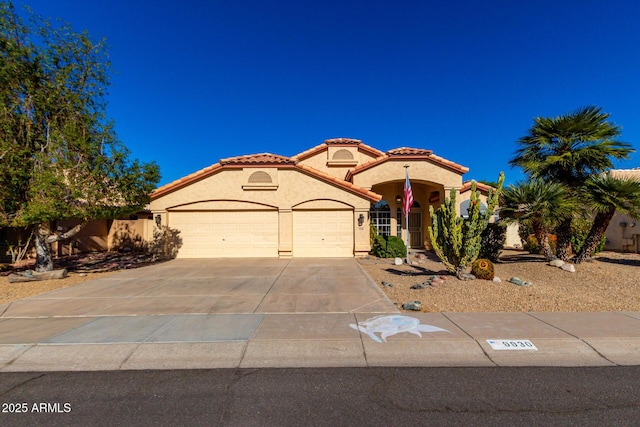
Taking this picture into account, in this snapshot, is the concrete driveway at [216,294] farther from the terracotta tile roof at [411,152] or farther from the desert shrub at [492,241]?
the terracotta tile roof at [411,152]

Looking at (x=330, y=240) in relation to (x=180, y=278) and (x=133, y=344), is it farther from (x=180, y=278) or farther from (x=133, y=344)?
(x=133, y=344)

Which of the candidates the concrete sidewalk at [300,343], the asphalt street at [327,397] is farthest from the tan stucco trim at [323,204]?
the asphalt street at [327,397]

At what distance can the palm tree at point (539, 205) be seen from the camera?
32.5 feet

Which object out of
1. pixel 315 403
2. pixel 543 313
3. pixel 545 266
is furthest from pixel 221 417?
pixel 545 266

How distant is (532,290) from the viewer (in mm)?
7758

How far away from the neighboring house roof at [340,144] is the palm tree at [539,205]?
988 cm

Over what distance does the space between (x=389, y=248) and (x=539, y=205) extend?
6.28 meters

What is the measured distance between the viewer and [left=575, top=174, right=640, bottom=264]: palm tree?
31.5 ft

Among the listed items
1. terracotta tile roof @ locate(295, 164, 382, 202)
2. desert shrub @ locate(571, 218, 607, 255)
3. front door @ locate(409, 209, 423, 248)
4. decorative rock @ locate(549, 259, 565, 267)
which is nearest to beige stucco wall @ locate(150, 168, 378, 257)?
terracotta tile roof @ locate(295, 164, 382, 202)

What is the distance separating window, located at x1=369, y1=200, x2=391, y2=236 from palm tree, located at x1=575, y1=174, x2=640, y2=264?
8.83 meters

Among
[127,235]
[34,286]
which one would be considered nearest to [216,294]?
[34,286]

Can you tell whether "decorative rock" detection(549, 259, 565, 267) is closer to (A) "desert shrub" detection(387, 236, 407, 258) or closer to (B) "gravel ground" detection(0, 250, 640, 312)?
(B) "gravel ground" detection(0, 250, 640, 312)

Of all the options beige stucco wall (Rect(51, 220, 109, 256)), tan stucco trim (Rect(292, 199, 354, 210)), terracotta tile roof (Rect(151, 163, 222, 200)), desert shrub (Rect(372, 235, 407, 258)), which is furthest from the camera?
beige stucco wall (Rect(51, 220, 109, 256))

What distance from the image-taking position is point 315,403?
325cm
